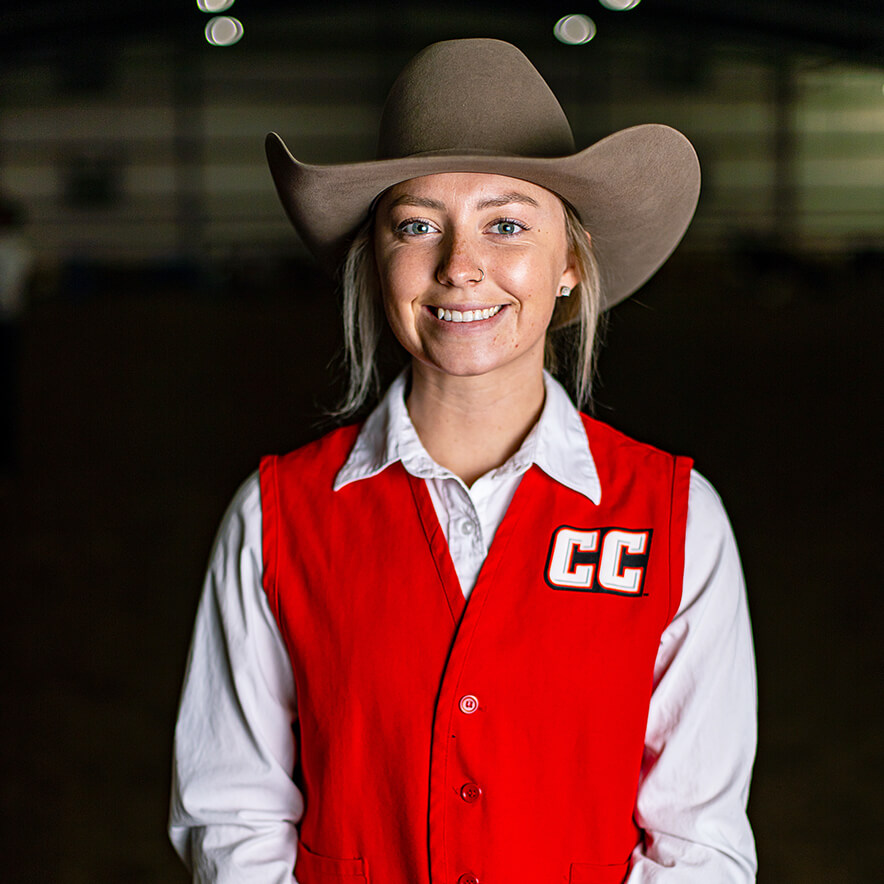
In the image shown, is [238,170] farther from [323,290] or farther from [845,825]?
[845,825]

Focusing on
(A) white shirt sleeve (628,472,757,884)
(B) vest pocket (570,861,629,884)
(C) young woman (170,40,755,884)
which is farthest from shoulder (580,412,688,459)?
(B) vest pocket (570,861,629,884)

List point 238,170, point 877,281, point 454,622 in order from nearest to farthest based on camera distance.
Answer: point 454,622
point 877,281
point 238,170

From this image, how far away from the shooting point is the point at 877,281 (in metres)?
10.8

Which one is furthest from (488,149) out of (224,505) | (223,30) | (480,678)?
(223,30)

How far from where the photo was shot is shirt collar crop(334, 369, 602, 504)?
3.77ft

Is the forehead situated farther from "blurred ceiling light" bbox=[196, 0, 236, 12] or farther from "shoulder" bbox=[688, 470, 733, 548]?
"blurred ceiling light" bbox=[196, 0, 236, 12]

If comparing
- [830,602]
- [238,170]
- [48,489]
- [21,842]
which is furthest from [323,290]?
[21,842]

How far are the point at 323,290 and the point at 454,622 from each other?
34.6ft

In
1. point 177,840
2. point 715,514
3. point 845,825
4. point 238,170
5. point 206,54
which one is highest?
point 206,54

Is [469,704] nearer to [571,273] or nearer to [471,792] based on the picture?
[471,792]

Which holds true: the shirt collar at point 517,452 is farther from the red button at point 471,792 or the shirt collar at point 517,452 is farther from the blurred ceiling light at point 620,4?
the blurred ceiling light at point 620,4

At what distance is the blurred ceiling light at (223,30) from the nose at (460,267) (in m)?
15.2

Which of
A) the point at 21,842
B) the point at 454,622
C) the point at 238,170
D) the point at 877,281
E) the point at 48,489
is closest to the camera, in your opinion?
the point at 454,622

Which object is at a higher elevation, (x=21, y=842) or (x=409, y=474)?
(x=409, y=474)
